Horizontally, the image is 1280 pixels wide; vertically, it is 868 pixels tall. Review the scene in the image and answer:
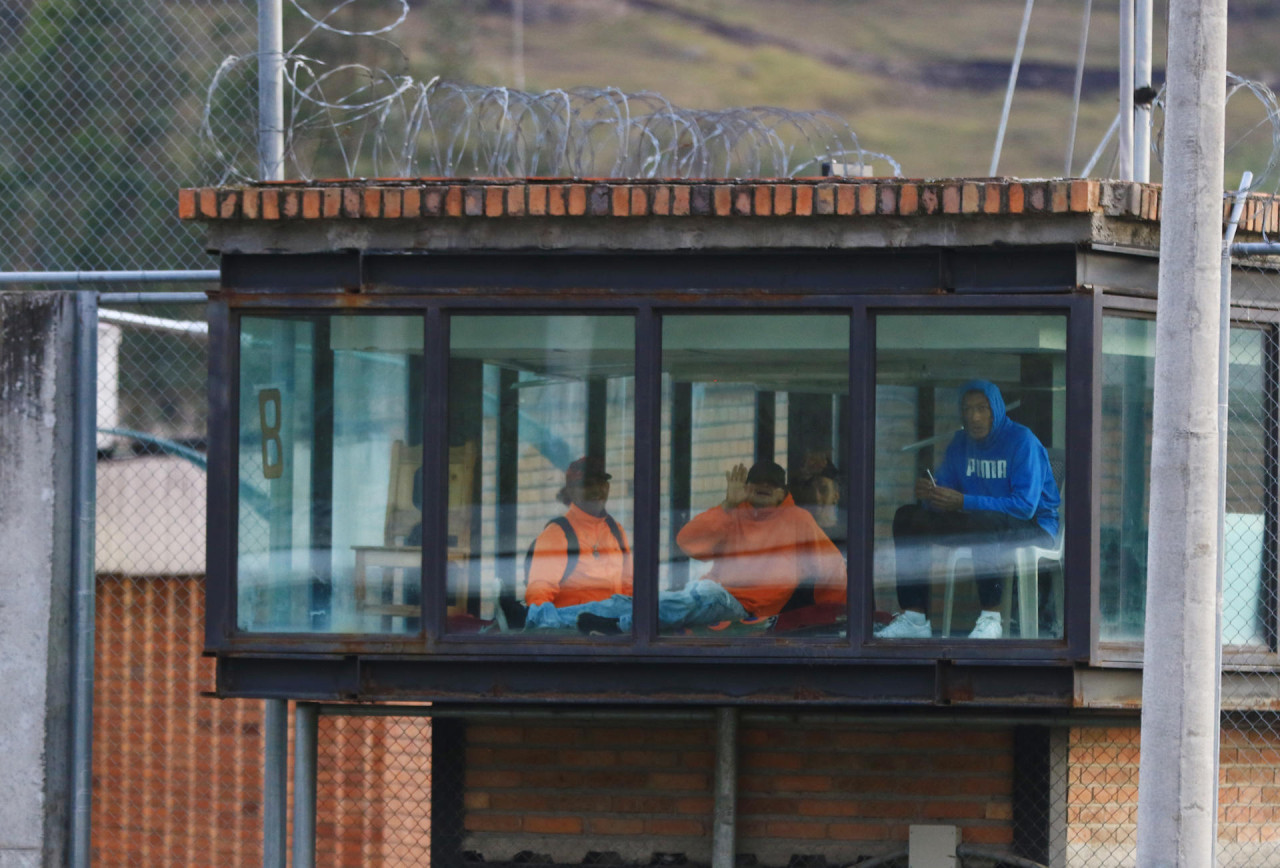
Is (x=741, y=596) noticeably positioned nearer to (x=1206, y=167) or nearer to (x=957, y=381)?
(x=957, y=381)

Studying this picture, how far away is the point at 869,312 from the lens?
668 centimetres

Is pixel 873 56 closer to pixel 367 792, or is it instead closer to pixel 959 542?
pixel 367 792

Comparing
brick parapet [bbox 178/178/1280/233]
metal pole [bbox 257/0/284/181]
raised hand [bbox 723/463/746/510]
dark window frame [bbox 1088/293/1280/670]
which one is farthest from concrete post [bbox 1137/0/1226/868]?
metal pole [bbox 257/0/284/181]

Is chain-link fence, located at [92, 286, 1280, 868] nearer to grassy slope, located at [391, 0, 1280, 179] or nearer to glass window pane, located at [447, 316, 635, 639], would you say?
glass window pane, located at [447, 316, 635, 639]

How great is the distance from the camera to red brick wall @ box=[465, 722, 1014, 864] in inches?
304

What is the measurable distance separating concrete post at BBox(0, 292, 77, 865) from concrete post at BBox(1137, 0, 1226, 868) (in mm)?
5102

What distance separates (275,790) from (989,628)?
3323 mm

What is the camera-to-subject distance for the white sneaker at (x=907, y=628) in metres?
6.66

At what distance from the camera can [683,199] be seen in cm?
671

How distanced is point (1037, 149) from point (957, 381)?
1944 inches

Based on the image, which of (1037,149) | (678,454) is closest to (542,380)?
(678,454)

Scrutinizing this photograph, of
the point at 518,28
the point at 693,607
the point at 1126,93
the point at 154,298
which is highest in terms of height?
the point at 518,28

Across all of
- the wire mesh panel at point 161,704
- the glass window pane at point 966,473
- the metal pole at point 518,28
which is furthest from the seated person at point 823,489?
the metal pole at point 518,28

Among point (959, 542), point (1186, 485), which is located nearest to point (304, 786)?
point (959, 542)
